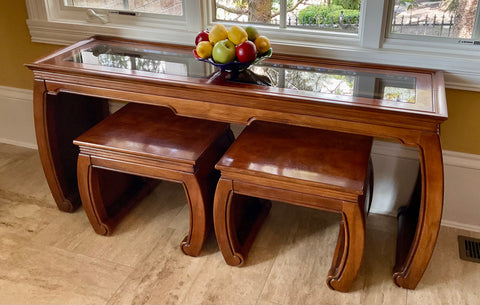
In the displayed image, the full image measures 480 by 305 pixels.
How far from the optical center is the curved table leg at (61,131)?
2168 mm

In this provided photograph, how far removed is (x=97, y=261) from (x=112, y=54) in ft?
2.97

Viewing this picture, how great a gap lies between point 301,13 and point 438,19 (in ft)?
1.88

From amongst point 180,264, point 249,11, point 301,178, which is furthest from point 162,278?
point 249,11

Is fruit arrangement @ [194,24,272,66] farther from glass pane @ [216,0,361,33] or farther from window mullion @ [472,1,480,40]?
window mullion @ [472,1,480,40]

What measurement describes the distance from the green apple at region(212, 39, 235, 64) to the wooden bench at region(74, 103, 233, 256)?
13.5 inches

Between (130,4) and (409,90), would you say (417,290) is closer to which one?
(409,90)

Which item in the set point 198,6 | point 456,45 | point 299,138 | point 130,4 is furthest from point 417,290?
point 130,4

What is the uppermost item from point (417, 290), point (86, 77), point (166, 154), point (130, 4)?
point (130, 4)

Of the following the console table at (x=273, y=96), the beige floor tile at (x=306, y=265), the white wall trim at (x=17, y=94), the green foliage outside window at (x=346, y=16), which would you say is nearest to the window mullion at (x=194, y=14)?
the console table at (x=273, y=96)

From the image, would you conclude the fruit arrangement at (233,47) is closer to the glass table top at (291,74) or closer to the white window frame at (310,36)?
the glass table top at (291,74)

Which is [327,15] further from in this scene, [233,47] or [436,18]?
[233,47]

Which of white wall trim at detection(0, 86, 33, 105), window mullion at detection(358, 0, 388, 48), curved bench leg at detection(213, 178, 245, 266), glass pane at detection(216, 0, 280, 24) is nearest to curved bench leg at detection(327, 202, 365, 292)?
curved bench leg at detection(213, 178, 245, 266)

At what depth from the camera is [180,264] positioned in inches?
82.2

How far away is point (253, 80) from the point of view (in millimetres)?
1900
